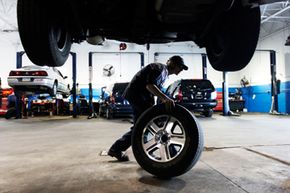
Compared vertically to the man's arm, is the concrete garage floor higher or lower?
lower

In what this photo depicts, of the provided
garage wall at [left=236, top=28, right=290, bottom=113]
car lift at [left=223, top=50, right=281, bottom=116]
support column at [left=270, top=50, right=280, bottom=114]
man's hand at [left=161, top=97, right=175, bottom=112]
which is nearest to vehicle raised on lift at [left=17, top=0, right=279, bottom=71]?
man's hand at [left=161, top=97, right=175, bottom=112]

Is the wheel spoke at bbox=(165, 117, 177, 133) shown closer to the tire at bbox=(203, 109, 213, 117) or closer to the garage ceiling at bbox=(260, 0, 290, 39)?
the tire at bbox=(203, 109, 213, 117)

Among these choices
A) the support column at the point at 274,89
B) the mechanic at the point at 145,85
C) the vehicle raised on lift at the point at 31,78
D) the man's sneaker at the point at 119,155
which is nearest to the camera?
the mechanic at the point at 145,85

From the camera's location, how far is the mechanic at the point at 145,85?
2.32 metres

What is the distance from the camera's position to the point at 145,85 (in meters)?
2.50

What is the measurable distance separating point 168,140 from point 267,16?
36.2 feet

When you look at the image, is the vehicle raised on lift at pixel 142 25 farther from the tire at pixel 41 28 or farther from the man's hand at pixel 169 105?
the man's hand at pixel 169 105

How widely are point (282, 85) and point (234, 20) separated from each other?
10771 millimetres

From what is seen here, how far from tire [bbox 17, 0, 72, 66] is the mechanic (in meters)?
0.76

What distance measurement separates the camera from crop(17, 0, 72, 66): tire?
1814 mm

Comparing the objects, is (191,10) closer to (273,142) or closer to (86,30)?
(86,30)

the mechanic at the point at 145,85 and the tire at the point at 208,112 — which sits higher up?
the mechanic at the point at 145,85

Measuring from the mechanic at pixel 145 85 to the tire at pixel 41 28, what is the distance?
2.51 ft

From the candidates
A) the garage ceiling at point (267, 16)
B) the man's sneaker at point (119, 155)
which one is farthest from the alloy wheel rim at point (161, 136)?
the garage ceiling at point (267, 16)
